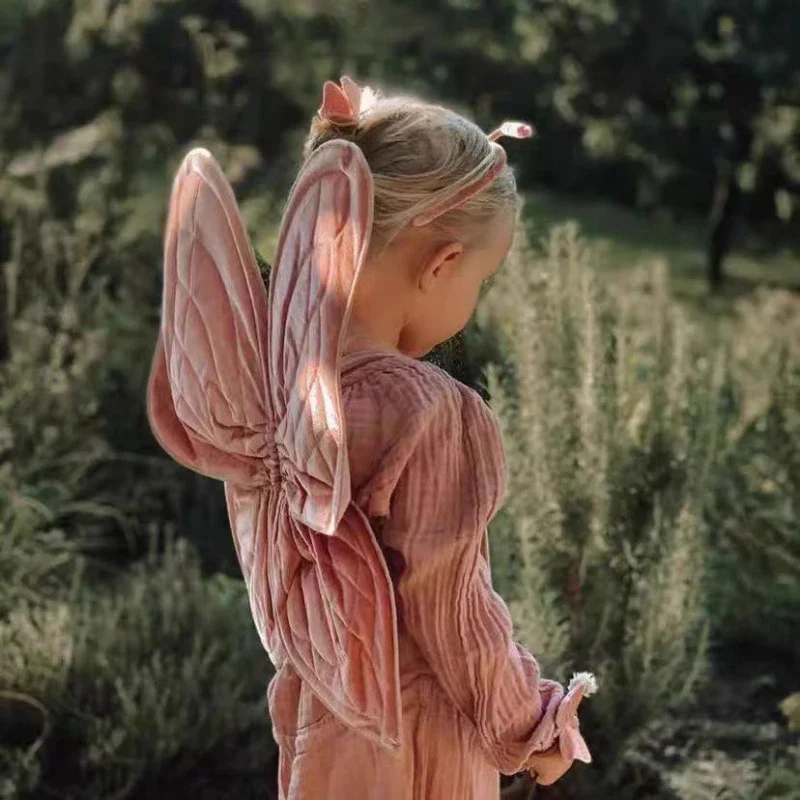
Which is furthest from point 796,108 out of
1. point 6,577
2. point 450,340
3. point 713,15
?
point 450,340

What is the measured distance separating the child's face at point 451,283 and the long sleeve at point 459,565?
0.28 feet

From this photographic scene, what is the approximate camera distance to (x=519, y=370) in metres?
3.09

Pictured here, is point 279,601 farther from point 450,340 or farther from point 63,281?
point 63,281

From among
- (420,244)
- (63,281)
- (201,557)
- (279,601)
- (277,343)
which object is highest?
(420,244)

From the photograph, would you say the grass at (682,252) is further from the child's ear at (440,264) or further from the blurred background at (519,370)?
the child's ear at (440,264)

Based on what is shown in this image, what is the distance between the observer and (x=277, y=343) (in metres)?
1.57

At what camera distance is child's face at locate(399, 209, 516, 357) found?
1.57 meters

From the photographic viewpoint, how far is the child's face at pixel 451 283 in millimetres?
1566

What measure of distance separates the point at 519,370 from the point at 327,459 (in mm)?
1639

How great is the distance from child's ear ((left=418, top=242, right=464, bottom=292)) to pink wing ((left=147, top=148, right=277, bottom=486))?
0.19m

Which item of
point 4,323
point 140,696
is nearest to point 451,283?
point 140,696

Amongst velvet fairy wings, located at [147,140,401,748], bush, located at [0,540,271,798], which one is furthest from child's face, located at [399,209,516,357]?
bush, located at [0,540,271,798]

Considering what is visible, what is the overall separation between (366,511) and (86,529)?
305cm

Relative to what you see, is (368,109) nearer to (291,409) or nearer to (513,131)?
(513,131)
